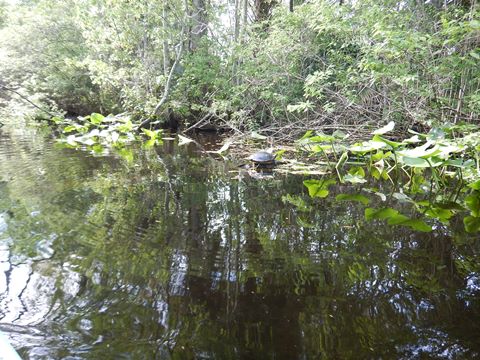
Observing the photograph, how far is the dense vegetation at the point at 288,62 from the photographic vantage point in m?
5.16

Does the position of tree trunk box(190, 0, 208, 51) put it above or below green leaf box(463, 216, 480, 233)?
above

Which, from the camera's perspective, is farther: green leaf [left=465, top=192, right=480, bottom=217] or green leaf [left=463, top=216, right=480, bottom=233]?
green leaf [left=463, top=216, right=480, bottom=233]

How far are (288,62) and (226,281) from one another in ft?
25.0

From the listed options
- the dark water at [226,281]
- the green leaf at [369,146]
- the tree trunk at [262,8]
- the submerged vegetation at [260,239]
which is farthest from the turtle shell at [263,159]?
the tree trunk at [262,8]

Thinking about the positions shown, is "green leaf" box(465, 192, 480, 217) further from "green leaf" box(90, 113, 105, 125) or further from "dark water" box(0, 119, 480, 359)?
"green leaf" box(90, 113, 105, 125)

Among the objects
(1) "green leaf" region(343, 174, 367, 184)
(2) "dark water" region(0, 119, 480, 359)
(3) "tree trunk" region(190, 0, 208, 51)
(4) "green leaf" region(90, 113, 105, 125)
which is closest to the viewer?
(4) "green leaf" region(90, 113, 105, 125)

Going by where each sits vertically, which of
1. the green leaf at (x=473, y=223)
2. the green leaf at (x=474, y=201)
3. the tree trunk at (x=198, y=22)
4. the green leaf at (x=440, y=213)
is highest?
the tree trunk at (x=198, y=22)

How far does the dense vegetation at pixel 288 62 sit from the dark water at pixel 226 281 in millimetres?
2560

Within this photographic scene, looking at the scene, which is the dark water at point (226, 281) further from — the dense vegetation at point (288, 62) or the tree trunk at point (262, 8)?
the tree trunk at point (262, 8)

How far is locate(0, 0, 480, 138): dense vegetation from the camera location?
516 centimetres

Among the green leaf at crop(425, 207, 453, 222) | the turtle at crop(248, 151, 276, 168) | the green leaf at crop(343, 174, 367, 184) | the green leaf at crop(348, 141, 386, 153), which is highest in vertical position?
the turtle at crop(248, 151, 276, 168)

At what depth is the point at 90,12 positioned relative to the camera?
32.2ft

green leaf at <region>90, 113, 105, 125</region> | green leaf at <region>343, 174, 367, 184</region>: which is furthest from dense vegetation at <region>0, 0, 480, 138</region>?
green leaf at <region>90, 113, 105, 125</region>

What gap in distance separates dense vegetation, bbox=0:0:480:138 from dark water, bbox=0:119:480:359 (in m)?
2.56
